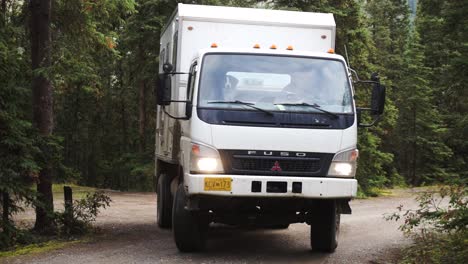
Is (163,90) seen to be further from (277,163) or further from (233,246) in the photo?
(233,246)

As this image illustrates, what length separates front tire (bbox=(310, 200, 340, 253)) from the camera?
9.28m

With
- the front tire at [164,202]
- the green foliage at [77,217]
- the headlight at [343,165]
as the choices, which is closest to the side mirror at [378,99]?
the headlight at [343,165]

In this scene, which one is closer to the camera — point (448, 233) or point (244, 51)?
point (448, 233)

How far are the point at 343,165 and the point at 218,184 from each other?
1709mm

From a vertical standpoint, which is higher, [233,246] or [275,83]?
[275,83]

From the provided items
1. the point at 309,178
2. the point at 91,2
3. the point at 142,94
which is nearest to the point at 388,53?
the point at 142,94

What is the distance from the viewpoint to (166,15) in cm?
2470

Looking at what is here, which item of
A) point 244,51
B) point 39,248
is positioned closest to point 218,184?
point 244,51

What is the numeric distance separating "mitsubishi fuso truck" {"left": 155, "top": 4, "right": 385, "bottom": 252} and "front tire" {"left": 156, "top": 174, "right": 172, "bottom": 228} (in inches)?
108

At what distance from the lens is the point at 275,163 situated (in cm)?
844

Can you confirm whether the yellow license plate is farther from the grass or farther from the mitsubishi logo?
the grass

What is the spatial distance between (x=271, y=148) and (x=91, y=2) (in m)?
6.04

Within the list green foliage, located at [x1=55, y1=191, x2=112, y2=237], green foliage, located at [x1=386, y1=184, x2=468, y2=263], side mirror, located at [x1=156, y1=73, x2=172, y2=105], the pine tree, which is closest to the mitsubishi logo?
side mirror, located at [x1=156, y1=73, x2=172, y2=105]

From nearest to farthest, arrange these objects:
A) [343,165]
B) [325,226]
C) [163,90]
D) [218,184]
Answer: [218,184]
[343,165]
[163,90]
[325,226]
